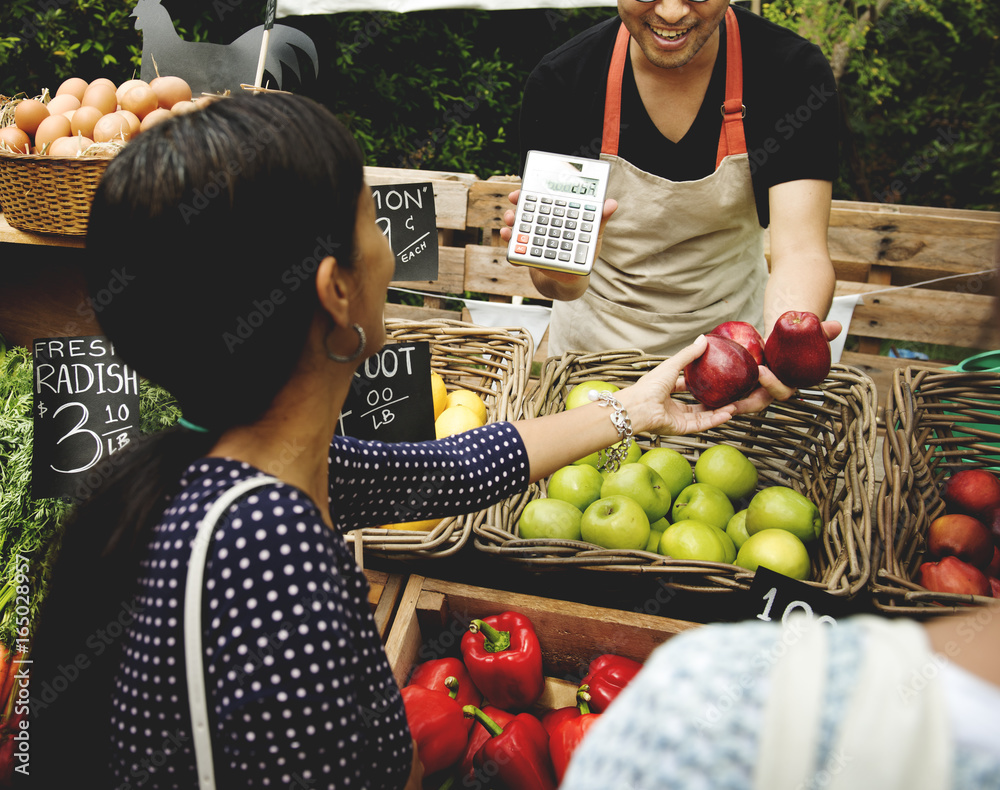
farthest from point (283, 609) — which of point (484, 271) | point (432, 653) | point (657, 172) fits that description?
point (484, 271)

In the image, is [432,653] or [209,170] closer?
[209,170]

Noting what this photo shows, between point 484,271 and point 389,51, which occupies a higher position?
point 389,51

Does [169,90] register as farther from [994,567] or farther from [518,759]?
[994,567]

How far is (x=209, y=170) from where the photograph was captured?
69cm

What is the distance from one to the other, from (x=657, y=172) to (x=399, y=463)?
1244mm

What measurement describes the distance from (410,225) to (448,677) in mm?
1168

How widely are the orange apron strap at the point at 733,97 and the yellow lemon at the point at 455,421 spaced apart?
97 centimetres

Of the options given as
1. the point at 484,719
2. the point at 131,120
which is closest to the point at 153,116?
the point at 131,120

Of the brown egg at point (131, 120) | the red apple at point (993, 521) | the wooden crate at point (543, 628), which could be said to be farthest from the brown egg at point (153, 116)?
the red apple at point (993, 521)

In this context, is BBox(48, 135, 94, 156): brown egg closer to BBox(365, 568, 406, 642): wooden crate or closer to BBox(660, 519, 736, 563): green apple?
BBox(365, 568, 406, 642): wooden crate

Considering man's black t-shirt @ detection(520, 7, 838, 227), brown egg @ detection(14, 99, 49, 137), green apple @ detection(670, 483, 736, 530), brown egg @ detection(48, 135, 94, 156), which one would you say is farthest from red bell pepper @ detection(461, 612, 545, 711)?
brown egg @ detection(14, 99, 49, 137)

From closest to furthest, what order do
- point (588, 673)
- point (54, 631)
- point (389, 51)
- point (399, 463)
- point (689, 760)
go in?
point (689, 760), point (54, 631), point (399, 463), point (588, 673), point (389, 51)

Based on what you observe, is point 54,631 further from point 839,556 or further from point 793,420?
point 793,420

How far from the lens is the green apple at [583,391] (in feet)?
5.71
